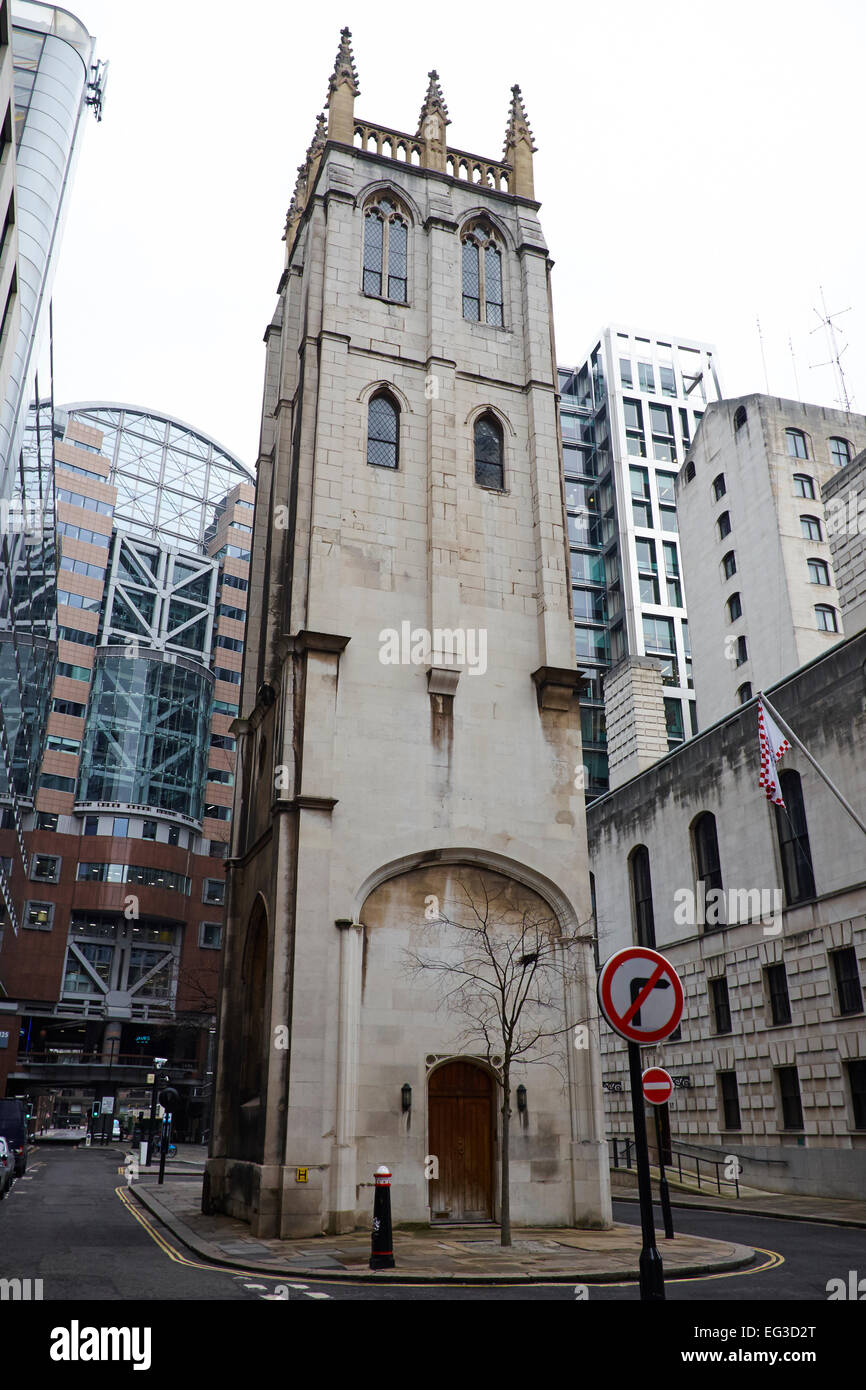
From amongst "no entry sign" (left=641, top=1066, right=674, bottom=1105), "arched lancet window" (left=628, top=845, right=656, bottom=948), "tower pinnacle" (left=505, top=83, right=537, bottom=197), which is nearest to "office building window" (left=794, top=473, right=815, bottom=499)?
"arched lancet window" (left=628, top=845, right=656, bottom=948)

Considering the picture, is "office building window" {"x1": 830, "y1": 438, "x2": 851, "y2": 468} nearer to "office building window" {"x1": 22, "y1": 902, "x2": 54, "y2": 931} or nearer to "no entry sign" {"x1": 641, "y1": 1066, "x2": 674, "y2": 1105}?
"no entry sign" {"x1": 641, "y1": 1066, "x2": 674, "y2": 1105}

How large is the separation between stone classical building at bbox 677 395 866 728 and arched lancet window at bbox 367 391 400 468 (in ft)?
95.2

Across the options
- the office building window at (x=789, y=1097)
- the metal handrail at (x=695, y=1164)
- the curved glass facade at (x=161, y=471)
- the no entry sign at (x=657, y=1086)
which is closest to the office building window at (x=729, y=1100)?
the metal handrail at (x=695, y=1164)

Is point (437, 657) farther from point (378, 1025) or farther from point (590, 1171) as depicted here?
point (590, 1171)

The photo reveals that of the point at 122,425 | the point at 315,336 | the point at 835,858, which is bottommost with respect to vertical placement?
the point at 835,858

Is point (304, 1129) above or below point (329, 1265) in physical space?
above

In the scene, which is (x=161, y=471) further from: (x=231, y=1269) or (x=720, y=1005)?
(x=231, y=1269)

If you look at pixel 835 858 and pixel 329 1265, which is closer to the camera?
pixel 329 1265

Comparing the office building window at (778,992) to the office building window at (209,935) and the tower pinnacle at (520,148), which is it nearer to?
the tower pinnacle at (520,148)

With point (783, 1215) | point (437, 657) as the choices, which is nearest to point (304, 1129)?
point (437, 657)

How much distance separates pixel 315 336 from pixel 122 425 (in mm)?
95782

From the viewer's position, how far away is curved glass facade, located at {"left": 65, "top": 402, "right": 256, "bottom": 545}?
364ft

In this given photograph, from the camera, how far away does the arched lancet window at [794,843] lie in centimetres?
3141

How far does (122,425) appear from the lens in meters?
114
